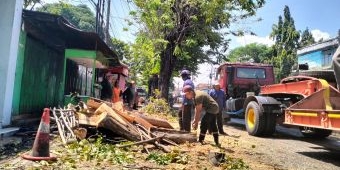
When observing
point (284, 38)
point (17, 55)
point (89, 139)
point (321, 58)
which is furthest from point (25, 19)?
point (284, 38)

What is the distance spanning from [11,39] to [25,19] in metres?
1.36

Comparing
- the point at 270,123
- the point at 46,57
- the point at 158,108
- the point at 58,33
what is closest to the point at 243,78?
→ the point at 158,108

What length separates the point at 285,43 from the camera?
46.7 metres

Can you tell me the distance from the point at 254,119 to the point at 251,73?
15.5 feet

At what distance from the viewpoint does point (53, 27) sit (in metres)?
12.3

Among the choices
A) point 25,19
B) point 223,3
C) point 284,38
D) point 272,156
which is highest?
point 284,38

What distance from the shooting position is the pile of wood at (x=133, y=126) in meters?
7.99

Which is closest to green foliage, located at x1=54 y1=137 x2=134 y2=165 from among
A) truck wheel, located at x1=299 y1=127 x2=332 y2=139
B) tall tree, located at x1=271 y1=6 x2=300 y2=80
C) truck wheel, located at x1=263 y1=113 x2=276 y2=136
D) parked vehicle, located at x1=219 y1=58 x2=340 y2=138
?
parked vehicle, located at x1=219 y1=58 x2=340 y2=138

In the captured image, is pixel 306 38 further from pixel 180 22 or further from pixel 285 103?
pixel 285 103

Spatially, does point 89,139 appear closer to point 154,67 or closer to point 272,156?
point 272,156

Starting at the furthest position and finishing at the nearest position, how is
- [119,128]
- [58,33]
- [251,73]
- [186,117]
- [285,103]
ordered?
1. [251,73]
2. [58,33]
3. [285,103]
4. [186,117]
5. [119,128]

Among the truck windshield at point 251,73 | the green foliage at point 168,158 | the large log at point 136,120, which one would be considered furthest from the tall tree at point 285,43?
the green foliage at point 168,158

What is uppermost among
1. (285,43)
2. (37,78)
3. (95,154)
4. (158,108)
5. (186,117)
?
(285,43)

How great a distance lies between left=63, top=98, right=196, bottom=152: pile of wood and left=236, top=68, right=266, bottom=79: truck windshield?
6.90m
